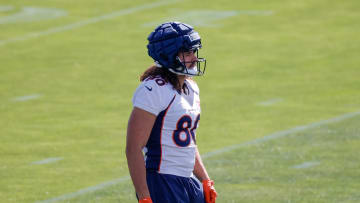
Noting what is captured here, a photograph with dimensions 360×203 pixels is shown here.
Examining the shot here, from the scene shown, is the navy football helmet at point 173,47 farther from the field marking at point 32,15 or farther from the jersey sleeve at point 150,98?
the field marking at point 32,15

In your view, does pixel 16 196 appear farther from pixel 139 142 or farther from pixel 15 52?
pixel 15 52

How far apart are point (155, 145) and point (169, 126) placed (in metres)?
0.15

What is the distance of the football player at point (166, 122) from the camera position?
4.88 meters

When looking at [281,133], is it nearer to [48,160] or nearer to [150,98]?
[48,160]

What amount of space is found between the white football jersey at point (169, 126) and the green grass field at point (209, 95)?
316 cm

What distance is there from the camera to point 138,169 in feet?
16.0

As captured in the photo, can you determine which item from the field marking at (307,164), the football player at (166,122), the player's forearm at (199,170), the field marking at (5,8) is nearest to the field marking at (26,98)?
the field marking at (307,164)

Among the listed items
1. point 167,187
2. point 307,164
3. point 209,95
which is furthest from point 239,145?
point 167,187

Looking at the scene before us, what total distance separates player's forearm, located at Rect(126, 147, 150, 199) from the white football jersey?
0.72 ft

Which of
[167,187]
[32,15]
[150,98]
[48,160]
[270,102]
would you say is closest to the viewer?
[150,98]

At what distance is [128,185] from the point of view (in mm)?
8836

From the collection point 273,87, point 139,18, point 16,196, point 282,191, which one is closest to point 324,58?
point 273,87

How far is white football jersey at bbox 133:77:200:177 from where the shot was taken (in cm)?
492

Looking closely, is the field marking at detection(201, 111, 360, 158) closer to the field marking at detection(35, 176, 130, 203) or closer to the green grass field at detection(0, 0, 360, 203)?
the green grass field at detection(0, 0, 360, 203)
